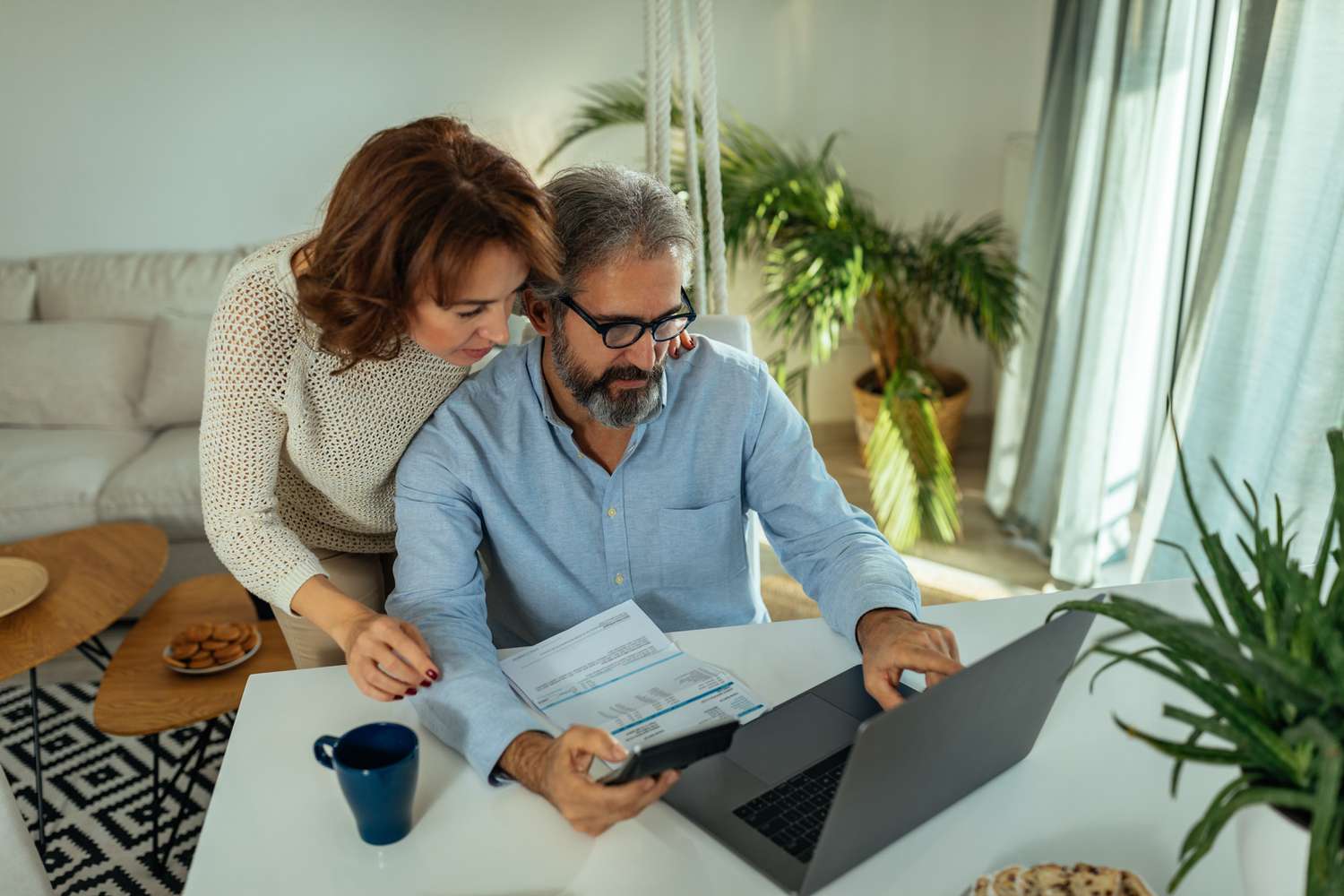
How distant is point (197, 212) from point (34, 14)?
719 mm

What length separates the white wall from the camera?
350 centimetres

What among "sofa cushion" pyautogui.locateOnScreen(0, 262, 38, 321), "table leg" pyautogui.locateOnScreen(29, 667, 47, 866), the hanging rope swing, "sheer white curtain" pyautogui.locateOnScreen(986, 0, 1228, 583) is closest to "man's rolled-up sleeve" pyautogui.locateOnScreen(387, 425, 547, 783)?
the hanging rope swing

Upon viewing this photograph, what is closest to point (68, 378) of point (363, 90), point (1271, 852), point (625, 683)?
point (363, 90)

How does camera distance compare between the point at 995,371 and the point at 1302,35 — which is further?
the point at 995,371

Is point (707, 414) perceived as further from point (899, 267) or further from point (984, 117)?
point (984, 117)

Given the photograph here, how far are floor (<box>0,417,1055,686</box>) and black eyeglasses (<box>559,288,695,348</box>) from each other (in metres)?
1.59

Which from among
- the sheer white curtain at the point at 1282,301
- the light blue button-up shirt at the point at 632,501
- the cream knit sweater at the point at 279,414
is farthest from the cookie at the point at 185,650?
the sheer white curtain at the point at 1282,301

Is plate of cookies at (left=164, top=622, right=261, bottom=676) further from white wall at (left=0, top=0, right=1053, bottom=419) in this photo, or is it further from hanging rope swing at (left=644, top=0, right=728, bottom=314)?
white wall at (left=0, top=0, right=1053, bottom=419)

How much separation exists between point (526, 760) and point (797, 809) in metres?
0.27

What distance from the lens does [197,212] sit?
3660 millimetres

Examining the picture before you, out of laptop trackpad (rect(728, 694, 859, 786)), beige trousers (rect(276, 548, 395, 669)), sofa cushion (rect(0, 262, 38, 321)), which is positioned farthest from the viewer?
sofa cushion (rect(0, 262, 38, 321))

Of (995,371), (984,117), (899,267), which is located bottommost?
(995,371)

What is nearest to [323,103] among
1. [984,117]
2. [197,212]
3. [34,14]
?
[197,212]

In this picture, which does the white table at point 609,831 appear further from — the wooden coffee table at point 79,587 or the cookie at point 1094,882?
the wooden coffee table at point 79,587
